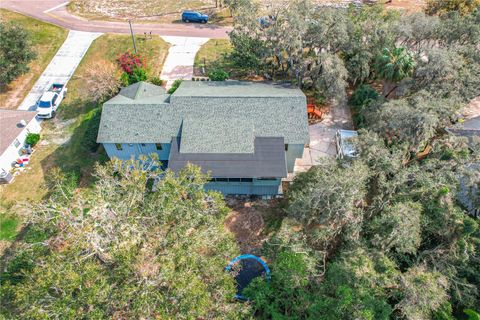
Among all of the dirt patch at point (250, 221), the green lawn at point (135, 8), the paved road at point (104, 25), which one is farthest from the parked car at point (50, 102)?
the dirt patch at point (250, 221)

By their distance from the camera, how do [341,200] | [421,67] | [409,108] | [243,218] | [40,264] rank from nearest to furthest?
[40,264] < [341,200] < [409,108] < [243,218] < [421,67]

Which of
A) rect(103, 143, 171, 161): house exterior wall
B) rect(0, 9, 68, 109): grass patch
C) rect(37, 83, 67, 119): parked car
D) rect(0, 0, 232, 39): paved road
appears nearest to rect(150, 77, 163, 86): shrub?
rect(37, 83, 67, 119): parked car

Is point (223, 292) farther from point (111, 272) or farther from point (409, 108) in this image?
point (409, 108)

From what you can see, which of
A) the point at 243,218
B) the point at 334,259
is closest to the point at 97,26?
the point at 243,218

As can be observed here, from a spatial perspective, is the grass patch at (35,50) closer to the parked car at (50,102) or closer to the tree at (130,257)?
the parked car at (50,102)

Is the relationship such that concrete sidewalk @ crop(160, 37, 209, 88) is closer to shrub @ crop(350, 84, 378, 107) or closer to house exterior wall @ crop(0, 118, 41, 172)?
house exterior wall @ crop(0, 118, 41, 172)

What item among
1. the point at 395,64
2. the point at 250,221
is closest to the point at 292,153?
the point at 250,221

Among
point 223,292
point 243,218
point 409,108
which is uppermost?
point 409,108
